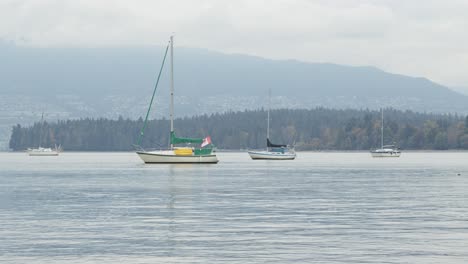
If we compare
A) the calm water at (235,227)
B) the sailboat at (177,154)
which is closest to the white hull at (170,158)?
the sailboat at (177,154)

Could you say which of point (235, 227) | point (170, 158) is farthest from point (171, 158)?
point (235, 227)

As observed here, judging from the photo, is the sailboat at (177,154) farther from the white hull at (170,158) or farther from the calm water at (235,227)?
the calm water at (235,227)

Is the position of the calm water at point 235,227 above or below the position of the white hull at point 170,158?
below

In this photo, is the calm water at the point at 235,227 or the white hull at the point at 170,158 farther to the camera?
the white hull at the point at 170,158

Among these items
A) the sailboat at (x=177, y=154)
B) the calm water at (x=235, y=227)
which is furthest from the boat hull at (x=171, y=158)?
the calm water at (x=235, y=227)

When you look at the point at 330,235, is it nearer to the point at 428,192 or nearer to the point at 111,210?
the point at 111,210

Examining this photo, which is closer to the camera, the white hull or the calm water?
the calm water

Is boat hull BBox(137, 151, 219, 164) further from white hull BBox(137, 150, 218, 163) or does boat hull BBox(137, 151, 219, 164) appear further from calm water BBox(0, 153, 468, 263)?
calm water BBox(0, 153, 468, 263)

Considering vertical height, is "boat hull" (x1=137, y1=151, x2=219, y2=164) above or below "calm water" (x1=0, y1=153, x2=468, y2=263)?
above

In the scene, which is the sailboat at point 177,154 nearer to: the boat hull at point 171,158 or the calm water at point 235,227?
the boat hull at point 171,158

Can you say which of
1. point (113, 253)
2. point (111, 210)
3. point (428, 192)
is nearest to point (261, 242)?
point (113, 253)

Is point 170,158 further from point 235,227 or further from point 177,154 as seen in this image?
point 235,227

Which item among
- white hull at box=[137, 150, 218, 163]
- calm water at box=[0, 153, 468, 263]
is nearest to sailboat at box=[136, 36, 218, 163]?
white hull at box=[137, 150, 218, 163]

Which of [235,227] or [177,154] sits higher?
[177,154]
